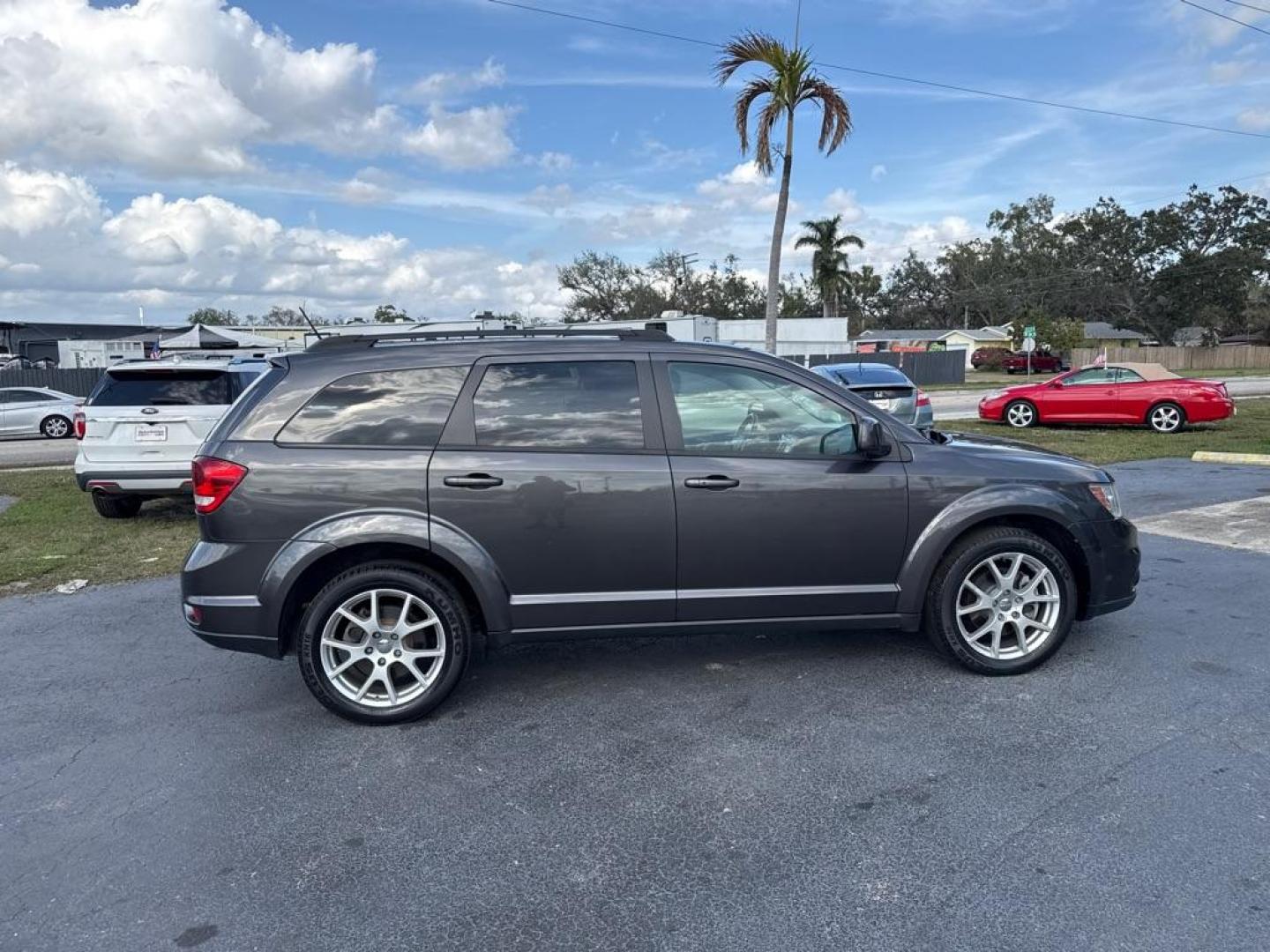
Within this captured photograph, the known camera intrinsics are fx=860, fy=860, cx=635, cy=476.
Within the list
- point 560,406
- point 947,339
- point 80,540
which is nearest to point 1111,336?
point 947,339

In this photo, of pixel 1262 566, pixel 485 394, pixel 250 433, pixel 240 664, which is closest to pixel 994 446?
pixel 485 394

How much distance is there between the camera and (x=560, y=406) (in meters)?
4.08

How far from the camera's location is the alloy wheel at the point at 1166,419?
15.4 meters

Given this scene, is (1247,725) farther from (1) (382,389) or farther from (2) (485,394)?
(1) (382,389)

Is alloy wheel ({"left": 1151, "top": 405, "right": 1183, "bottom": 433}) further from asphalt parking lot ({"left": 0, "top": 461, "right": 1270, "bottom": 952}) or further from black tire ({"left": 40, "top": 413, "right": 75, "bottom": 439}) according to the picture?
black tire ({"left": 40, "top": 413, "right": 75, "bottom": 439})

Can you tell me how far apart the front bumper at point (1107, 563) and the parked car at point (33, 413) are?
21412 millimetres

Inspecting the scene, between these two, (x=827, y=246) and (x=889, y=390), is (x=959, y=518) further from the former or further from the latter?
(x=827, y=246)

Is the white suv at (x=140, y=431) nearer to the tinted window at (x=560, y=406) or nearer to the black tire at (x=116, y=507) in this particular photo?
the black tire at (x=116, y=507)

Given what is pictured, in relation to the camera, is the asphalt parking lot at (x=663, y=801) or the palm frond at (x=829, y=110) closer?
the asphalt parking lot at (x=663, y=801)

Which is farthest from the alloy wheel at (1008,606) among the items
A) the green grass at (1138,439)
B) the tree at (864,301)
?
the tree at (864,301)

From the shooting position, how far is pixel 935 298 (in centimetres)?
9806

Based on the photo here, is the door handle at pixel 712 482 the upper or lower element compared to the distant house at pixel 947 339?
lower

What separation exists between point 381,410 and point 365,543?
628 millimetres

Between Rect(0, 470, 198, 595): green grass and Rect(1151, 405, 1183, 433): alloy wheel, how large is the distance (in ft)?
50.9
